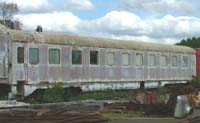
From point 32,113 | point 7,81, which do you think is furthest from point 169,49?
point 32,113

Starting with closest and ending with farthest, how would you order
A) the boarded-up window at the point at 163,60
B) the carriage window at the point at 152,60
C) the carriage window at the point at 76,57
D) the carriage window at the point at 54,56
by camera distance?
1. the carriage window at the point at 54,56
2. the carriage window at the point at 76,57
3. the carriage window at the point at 152,60
4. the boarded-up window at the point at 163,60

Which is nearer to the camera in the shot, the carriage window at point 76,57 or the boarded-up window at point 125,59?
the carriage window at point 76,57

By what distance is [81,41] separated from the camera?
2238 cm

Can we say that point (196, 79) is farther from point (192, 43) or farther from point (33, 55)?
point (192, 43)

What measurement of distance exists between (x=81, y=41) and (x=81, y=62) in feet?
3.30

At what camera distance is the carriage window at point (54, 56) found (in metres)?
20.7

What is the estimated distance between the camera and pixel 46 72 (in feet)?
66.7

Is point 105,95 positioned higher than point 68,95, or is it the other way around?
point 68,95

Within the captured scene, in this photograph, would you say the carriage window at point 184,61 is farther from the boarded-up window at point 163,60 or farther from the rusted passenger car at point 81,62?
the boarded-up window at point 163,60

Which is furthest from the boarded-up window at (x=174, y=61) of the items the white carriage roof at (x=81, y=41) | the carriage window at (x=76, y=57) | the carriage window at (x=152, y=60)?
the carriage window at (x=76, y=57)

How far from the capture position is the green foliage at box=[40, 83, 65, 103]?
19.6 m

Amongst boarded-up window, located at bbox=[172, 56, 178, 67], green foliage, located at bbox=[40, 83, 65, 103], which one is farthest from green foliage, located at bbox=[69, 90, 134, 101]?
boarded-up window, located at bbox=[172, 56, 178, 67]

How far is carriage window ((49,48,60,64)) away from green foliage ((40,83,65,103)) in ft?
3.56

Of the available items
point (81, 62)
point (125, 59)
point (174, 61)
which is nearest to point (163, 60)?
point (174, 61)
